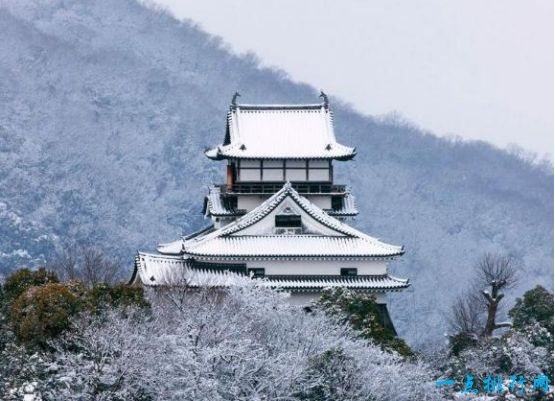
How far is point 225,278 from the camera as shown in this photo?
3594cm

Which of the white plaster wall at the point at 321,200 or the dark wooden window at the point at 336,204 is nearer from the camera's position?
the white plaster wall at the point at 321,200

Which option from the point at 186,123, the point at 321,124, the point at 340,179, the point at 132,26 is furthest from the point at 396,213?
the point at 321,124

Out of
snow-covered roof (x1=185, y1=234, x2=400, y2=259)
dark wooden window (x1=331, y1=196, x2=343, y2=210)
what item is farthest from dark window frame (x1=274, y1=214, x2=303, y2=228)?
dark wooden window (x1=331, y1=196, x2=343, y2=210)

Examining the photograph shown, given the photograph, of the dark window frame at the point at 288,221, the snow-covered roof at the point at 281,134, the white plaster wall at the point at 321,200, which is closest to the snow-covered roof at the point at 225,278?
the dark window frame at the point at 288,221

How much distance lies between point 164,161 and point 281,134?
59365 mm

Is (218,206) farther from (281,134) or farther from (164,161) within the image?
(164,161)

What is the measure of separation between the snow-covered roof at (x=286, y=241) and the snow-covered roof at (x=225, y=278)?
1.99ft

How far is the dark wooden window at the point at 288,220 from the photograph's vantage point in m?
38.4

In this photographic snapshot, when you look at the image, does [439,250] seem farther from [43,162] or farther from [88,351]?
[88,351]

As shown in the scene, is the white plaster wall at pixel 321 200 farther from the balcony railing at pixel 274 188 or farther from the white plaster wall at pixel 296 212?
the white plaster wall at pixel 296 212

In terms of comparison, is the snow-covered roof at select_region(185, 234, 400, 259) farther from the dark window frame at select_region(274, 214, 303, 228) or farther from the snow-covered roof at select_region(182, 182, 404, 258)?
the dark window frame at select_region(274, 214, 303, 228)

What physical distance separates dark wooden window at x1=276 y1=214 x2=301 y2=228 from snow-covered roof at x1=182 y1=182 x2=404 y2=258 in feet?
0.91

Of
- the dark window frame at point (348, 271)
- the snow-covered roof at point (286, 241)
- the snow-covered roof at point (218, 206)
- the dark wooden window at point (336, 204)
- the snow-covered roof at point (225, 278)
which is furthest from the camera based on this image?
the dark wooden window at point (336, 204)

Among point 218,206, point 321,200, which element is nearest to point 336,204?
point 321,200
